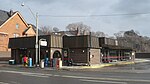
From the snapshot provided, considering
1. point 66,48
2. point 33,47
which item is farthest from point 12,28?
point 66,48

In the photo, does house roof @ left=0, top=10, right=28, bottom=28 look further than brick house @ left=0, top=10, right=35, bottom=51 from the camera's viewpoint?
Yes

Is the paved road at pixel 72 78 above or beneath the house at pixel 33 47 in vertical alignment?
beneath

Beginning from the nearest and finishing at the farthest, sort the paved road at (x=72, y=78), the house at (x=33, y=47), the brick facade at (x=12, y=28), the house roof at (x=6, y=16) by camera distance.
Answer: the paved road at (x=72, y=78), the house at (x=33, y=47), the brick facade at (x=12, y=28), the house roof at (x=6, y=16)

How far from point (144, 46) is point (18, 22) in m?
72.7

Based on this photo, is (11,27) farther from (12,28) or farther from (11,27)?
(12,28)

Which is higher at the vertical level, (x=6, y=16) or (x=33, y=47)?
(x=6, y=16)

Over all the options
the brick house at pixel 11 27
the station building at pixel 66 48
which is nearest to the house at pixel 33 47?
the station building at pixel 66 48

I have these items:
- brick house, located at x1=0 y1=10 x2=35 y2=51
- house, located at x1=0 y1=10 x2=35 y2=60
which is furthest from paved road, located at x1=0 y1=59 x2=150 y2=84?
brick house, located at x1=0 y1=10 x2=35 y2=51

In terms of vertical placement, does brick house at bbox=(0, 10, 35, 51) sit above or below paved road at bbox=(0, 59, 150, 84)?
above

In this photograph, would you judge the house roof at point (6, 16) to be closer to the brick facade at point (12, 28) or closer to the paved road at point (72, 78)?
the brick facade at point (12, 28)

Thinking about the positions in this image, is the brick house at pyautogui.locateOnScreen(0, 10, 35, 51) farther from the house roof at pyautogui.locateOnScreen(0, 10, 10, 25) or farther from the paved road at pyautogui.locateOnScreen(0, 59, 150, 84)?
the paved road at pyautogui.locateOnScreen(0, 59, 150, 84)

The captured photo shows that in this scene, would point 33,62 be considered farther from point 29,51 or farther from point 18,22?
point 18,22

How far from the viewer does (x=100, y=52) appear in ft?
147

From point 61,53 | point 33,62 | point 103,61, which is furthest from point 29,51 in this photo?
point 103,61
